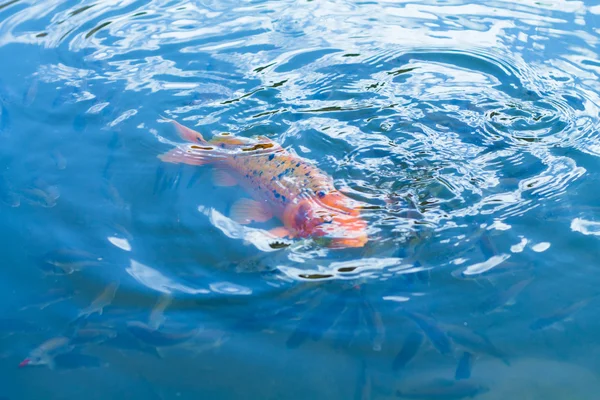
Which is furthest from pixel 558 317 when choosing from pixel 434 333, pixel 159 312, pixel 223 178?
pixel 223 178

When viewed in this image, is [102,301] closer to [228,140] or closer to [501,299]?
[228,140]

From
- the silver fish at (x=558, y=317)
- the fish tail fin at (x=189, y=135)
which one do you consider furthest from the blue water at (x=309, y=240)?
the fish tail fin at (x=189, y=135)

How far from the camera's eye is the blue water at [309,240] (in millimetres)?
3143

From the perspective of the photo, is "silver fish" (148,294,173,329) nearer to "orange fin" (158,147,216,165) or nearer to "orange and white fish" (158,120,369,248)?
"orange and white fish" (158,120,369,248)

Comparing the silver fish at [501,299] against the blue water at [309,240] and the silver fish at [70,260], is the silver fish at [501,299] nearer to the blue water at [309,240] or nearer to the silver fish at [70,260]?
the blue water at [309,240]

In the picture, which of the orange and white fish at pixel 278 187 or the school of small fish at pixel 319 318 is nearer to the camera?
the school of small fish at pixel 319 318

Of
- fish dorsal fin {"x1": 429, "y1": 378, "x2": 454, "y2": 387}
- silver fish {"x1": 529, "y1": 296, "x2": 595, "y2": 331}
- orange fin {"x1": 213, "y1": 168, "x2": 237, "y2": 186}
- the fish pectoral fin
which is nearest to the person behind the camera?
fish dorsal fin {"x1": 429, "y1": 378, "x2": 454, "y2": 387}

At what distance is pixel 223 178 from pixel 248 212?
463 mm

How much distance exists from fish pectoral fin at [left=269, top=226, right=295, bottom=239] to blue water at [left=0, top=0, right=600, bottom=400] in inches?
3.2

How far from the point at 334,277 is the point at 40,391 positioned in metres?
1.66

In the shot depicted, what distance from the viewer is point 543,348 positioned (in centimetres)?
320

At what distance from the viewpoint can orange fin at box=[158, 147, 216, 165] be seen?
15.2 ft

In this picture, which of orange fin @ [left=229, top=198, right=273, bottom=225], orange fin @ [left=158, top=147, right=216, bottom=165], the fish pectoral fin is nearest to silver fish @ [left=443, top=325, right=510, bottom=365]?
the fish pectoral fin

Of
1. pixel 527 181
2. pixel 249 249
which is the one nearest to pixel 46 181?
pixel 249 249
